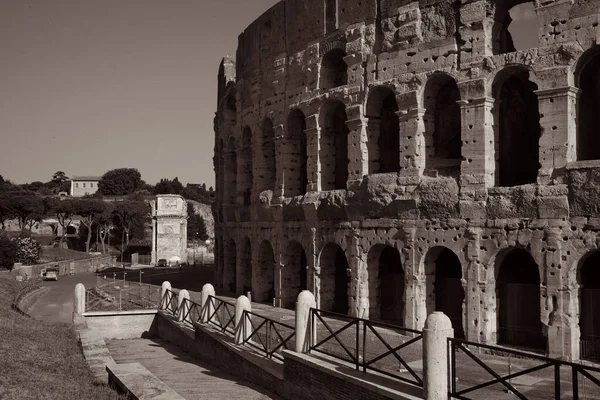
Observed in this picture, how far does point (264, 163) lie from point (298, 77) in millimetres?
3975

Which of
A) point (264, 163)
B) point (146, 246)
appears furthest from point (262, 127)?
point (146, 246)

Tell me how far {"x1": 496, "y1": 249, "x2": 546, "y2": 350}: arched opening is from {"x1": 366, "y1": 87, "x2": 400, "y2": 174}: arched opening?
4.84 meters

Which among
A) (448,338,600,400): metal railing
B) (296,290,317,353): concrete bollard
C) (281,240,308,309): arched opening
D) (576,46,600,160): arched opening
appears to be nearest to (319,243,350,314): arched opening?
(281,240,308,309): arched opening

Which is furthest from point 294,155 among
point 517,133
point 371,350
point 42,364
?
point 371,350

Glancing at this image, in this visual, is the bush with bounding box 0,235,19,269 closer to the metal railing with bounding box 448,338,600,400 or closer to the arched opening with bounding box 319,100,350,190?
the arched opening with bounding box 319,100,350,190

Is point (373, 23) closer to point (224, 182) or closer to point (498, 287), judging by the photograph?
point (498, 287)

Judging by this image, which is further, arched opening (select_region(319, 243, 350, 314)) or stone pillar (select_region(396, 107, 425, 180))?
arched opening (select_region(319, 243, 350, 314))

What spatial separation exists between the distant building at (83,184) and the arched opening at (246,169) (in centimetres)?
8414

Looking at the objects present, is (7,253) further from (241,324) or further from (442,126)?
Answer: (442,126)

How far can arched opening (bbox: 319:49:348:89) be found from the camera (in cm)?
2042

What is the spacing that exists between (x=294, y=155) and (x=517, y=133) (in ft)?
26.2

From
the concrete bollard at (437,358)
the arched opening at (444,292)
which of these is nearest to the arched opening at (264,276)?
the arched opening at (444,292)

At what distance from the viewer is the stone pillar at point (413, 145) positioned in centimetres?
1688

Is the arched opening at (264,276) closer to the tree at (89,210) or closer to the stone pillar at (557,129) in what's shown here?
the stone pillar at (557,129)
